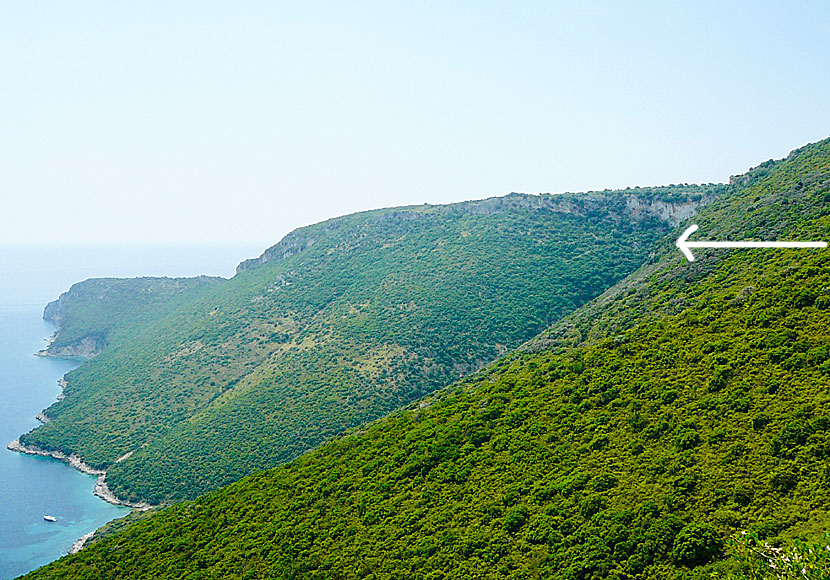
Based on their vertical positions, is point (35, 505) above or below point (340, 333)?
below

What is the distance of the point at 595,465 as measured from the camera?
20.7 metres

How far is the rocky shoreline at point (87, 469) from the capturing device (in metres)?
51.8

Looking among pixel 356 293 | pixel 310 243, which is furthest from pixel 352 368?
pixel 310 243

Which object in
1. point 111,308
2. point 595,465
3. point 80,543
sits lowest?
point 80,543

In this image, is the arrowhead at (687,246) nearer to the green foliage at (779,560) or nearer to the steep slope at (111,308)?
the green foliage at (779,560)

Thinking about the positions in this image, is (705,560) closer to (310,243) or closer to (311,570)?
(311,570)

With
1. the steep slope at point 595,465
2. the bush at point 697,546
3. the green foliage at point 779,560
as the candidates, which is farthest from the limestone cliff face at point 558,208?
the green foliage at point 779,560

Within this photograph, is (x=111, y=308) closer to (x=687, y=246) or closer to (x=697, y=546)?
(x=687, y=246)

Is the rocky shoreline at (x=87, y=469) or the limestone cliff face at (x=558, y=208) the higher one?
the limestone cliff face at (x=558, y=208)

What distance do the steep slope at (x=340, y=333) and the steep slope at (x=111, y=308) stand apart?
855 inches

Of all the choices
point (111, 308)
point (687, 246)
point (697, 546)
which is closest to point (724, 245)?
point (687, 246)

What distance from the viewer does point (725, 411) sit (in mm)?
19625

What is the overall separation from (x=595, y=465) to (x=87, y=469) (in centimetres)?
6142

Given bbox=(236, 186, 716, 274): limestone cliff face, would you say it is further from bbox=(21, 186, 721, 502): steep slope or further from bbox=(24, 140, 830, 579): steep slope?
bbox=(24, 140, 830, 579): steep slope
